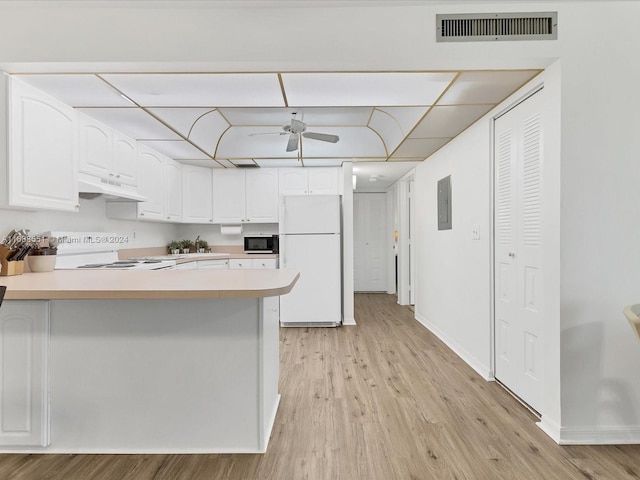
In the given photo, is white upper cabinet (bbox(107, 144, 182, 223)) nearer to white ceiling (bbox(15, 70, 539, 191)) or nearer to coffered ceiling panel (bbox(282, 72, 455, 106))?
white ceiling (bbox(15, 70, 539, 191))

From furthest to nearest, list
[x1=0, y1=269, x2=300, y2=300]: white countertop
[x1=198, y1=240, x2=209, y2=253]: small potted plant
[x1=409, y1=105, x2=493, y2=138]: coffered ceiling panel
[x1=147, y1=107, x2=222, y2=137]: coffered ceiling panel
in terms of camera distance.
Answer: [x1=198, y1=240, x2=209, y2=253]: small potted plant → [x1=147, y1=107, x2=222, y2=137]: coffered ceiling panel → [x1=409, y1=105, x2=493, y2=138]: coffered ceiling panel → [x1=0, y1=269, x2=300, y2=300]: white countertop

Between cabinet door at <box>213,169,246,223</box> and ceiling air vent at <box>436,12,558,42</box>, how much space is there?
3.87m

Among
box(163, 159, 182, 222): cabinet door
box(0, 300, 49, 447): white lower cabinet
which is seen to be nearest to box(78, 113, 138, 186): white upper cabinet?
box(163, 159, 182, 222): cabinet door

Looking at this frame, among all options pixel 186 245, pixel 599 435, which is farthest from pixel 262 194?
pixel 599 435

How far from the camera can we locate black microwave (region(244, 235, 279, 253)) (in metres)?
5.42

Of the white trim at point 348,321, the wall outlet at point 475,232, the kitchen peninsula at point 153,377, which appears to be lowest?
the white trim at point 348,321

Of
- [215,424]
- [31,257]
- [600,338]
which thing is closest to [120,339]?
[215,424]

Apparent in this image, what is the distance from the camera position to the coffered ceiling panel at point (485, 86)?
2324 mm

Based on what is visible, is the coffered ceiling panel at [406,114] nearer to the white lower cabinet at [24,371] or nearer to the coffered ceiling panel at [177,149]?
the coffered ceiling panel at [177,149]

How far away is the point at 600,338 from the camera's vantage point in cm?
213

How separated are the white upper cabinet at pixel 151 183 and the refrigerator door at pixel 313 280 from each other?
1573 millimetres

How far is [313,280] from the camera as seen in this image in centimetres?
486

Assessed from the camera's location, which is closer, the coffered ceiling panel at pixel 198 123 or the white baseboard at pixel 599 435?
the white baseboard at pixel 599 435

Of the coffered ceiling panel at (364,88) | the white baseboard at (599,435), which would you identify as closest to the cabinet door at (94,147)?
the coffered ceiling panel at (364,88)
